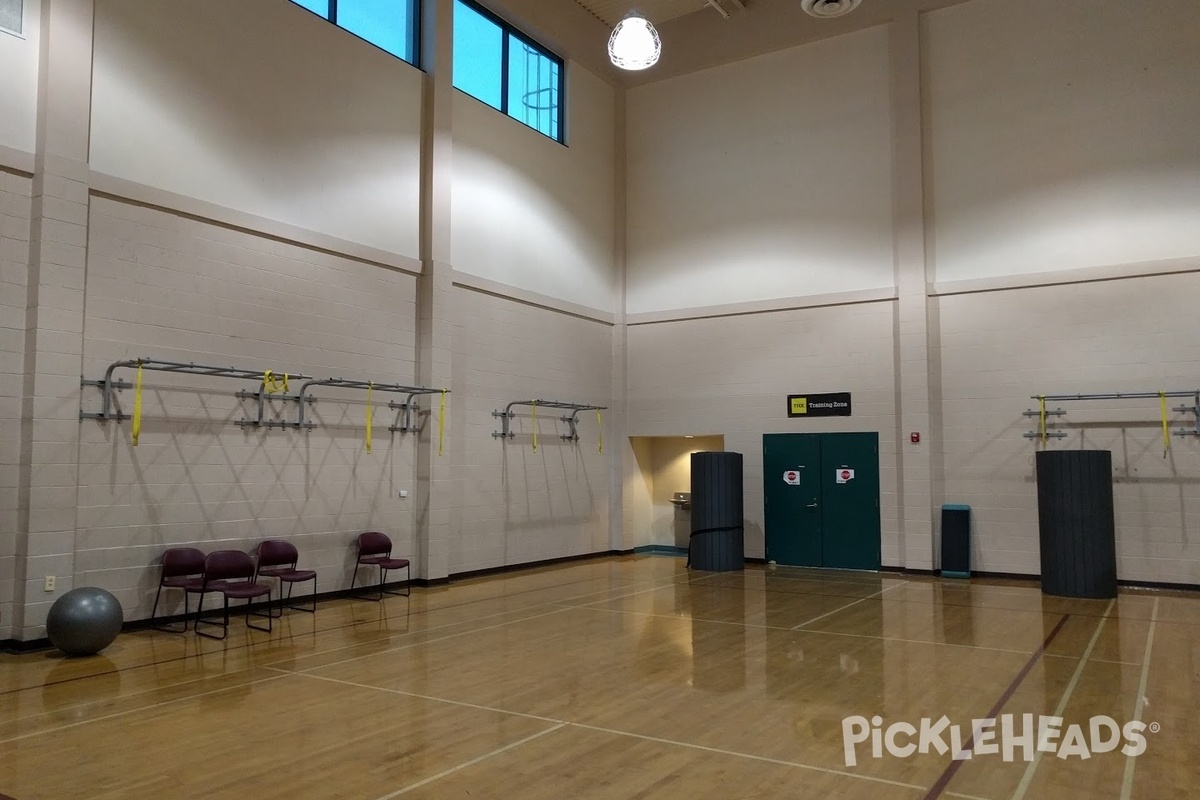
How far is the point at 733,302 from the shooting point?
1377 centimetres

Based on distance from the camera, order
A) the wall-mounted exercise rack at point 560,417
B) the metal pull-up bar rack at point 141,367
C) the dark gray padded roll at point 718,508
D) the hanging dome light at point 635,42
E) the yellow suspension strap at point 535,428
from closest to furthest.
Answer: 1. the metal pull-up bar rack at point 141,367
2. the hanging dome light at point 635,42
3. the wall-mounted exercise rack at point 560,417
4. the dark gray padded roll at point 718,508
5. the yellow suspension strap at point 535,428

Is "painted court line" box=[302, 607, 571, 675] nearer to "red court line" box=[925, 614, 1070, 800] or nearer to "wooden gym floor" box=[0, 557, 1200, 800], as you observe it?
"wooden gym floor" box=[0, 557, 1200, 800]

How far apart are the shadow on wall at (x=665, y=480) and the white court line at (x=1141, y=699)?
7206 millimetres

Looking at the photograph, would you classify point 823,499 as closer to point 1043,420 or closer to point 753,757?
point 1043,420

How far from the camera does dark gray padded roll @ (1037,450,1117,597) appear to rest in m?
9.74

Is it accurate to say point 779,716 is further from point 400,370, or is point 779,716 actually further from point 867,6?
point 867,6

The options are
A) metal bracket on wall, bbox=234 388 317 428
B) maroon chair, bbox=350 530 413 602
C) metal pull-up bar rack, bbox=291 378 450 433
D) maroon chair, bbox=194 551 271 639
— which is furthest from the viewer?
maroon chair, bbox=350 530 413 602

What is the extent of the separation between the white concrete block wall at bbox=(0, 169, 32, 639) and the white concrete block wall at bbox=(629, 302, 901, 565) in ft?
30.4

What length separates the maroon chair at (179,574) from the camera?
25.7ft

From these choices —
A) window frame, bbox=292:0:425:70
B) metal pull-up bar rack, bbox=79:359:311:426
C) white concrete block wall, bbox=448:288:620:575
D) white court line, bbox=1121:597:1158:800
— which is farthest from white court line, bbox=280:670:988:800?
window frame, bbox=292:0:425:70

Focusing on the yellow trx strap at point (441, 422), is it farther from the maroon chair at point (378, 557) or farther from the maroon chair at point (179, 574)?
the maroon chair at point (179, 574)

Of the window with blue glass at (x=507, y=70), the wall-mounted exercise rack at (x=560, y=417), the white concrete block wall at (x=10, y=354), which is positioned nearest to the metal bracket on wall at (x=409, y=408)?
the wall-mounted exercise rack at (x=560, y=417)

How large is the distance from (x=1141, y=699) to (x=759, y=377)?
327 inches

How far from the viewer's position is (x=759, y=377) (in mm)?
13492
